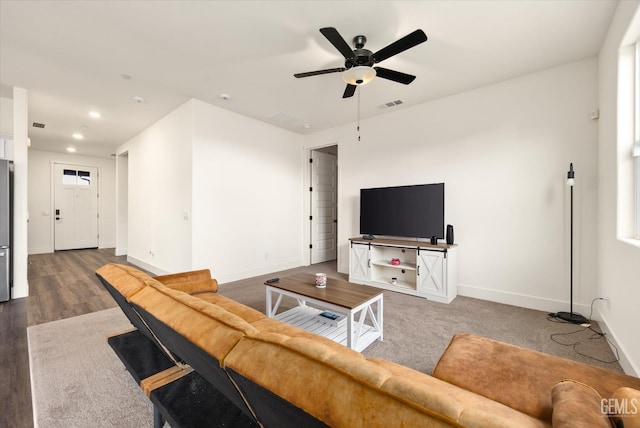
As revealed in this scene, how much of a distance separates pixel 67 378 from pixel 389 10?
377cm

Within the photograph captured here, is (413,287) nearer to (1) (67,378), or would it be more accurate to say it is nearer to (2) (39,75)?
(1) (67,378)

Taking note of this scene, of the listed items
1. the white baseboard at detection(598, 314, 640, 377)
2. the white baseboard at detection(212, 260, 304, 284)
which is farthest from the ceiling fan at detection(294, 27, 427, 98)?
the white baseboard at detection(212, 260, 304, 284)

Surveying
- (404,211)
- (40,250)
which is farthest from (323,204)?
(40,250)

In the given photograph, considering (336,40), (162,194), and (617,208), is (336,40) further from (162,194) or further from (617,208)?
(162,194)

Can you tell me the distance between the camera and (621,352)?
2.16m

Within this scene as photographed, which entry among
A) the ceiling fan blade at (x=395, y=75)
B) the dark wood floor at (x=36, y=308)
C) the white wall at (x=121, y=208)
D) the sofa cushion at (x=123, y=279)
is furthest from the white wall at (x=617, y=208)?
the white wall at (x=121, y=208)

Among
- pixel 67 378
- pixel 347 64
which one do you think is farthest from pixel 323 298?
pixel 347 64

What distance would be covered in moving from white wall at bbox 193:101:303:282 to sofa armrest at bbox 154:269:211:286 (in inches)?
64.6

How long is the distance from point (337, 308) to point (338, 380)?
169 cm

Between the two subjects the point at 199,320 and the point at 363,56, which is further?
the point at 363,56

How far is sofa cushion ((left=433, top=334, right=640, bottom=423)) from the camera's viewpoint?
44.9 inches

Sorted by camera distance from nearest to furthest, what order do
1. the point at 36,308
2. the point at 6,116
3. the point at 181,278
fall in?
the point at 181,278, the point at 36,308, the point at 6,116

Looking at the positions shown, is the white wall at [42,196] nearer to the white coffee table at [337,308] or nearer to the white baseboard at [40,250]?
the white baseboard at [40,250]

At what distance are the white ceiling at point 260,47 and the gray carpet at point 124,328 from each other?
9.44 feet
